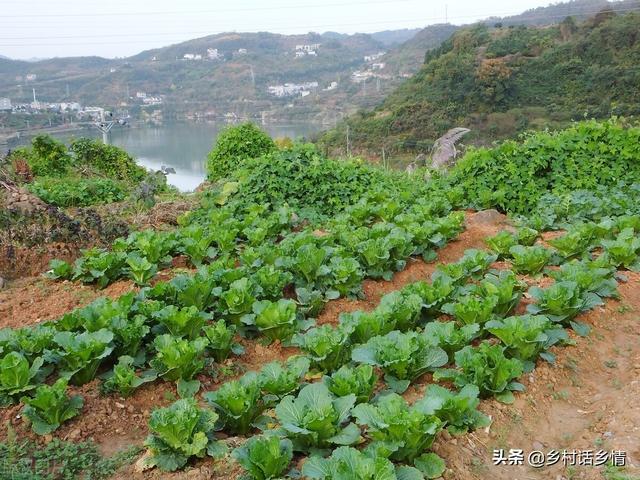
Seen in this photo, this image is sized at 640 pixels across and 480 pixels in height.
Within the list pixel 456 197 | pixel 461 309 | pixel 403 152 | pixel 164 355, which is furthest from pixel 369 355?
pixel 403 152

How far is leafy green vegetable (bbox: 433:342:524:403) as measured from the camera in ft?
10.6

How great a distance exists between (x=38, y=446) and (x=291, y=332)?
181 cm

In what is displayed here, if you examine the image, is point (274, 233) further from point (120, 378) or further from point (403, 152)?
point (403, 152)

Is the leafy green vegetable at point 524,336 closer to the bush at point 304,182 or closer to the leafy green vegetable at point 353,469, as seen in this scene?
the leafy green vegetable at point 353,469

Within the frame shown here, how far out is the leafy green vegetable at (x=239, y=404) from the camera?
293cm

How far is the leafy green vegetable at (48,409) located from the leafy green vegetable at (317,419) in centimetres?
121

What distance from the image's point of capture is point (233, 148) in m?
11.2

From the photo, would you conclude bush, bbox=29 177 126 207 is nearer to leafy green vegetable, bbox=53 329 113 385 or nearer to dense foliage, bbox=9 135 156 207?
dense foliage, bbox=9 135 156 207

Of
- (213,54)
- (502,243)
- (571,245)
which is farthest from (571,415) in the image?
(213,54)

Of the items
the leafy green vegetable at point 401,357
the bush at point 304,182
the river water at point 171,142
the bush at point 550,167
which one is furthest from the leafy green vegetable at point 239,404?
the river water at point 171,142

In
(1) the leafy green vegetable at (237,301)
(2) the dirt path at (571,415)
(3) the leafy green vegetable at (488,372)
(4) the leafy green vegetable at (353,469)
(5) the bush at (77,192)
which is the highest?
(5) the bush at (77,192)

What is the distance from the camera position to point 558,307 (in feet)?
13.2

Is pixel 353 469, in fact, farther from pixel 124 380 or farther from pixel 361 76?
pixel 361 76

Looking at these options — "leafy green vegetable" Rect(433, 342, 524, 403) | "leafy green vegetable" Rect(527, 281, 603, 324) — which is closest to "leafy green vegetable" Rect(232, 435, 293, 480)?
"leafy green vegetable" Rect(433, 342, 524, 403)
